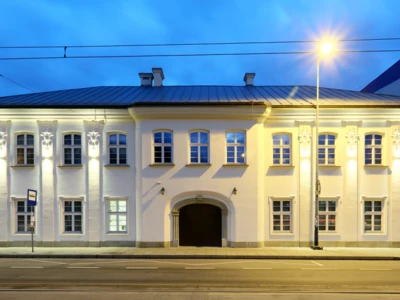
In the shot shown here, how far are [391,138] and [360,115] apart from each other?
1.96 meters

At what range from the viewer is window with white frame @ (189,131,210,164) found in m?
17.4

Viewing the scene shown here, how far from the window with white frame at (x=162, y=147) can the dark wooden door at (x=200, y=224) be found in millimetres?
2893

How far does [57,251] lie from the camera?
1628 centimetres

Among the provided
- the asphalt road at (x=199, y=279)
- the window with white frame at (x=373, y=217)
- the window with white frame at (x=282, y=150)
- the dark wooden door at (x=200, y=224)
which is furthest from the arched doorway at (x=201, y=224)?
the window with white frame at (x=373, y=217)

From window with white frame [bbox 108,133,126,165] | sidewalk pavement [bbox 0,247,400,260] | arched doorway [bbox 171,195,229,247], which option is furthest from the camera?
arched doorway [bbox 171,195,229,247]

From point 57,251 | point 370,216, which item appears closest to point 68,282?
point 57,251

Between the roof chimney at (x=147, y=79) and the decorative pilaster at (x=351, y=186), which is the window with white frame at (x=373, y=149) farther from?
the roof chimney at (x=147, y=79)

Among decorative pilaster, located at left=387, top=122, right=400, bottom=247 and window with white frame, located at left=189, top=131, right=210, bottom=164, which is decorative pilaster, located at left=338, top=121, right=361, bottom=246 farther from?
window with white frame, located at left=189, top=131, right=210, bottom=164

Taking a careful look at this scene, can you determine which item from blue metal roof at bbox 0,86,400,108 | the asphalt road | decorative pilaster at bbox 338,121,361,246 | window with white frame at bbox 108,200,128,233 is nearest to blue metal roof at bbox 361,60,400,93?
blue metal roof at bbox 0,86,400,108

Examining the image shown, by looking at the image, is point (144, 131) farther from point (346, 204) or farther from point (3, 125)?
point (346, 204)

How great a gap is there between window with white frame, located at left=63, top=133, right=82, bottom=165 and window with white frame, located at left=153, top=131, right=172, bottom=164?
13.1 feet

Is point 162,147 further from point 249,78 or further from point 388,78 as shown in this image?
point 388,78

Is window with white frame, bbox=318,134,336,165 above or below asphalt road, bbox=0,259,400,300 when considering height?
above

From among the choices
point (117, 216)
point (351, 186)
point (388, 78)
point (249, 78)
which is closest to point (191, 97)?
point (249, 78)
